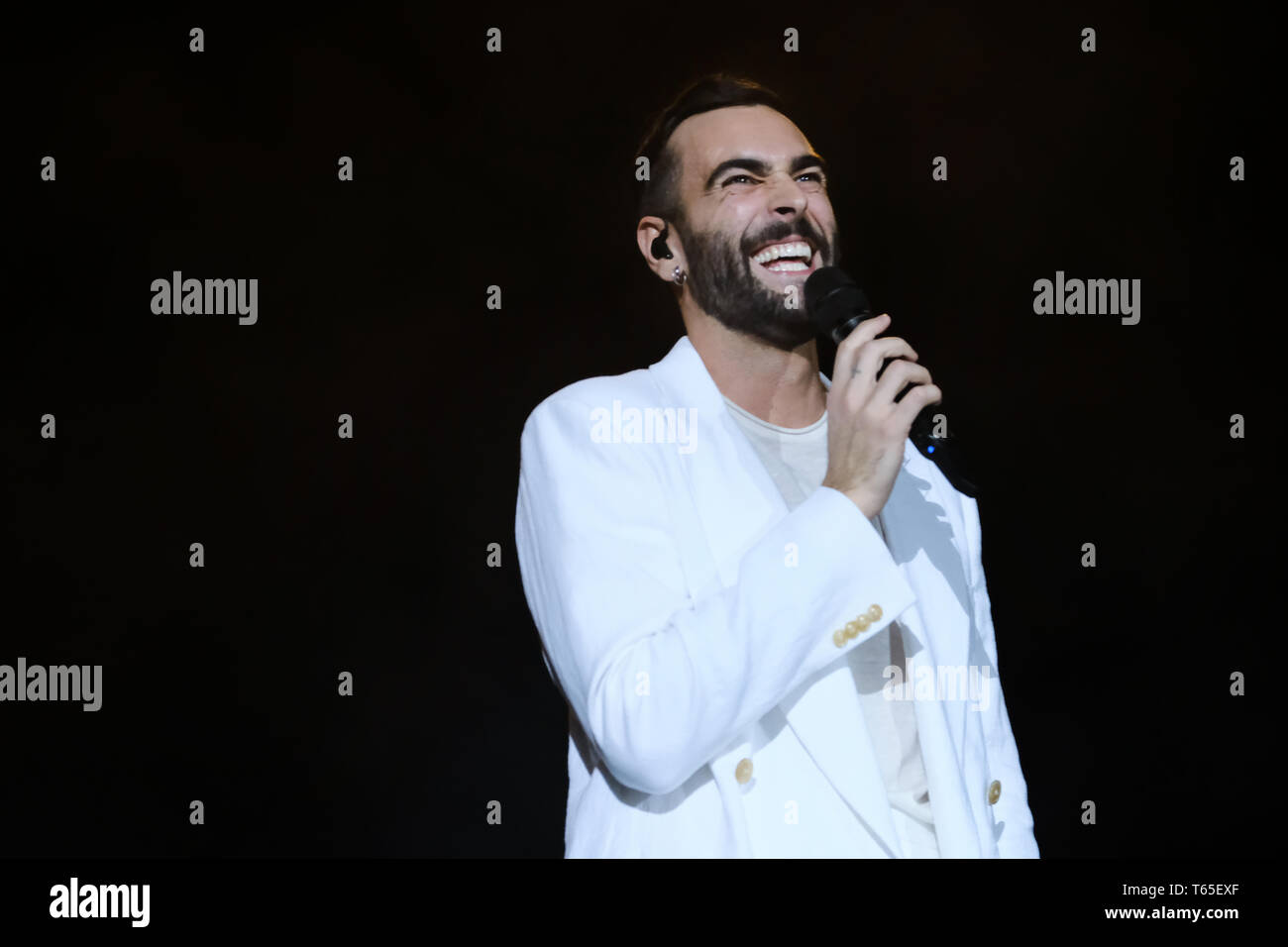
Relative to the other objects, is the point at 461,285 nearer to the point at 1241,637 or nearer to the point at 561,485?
the point at 561,485

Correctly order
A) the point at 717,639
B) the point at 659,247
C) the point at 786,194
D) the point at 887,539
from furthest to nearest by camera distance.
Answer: the point at 659,247 → the point at 786,194 → the point at 887,539 → the point at 717,639

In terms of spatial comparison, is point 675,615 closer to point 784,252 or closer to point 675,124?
point 784,252

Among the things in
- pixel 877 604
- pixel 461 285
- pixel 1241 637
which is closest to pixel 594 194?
pixel 461 285

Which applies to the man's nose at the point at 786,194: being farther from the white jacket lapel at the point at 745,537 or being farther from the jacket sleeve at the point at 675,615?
the jacket sleeve at the point at 675,615

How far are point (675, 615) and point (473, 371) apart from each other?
31.6 inches

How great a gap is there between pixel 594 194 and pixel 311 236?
576mm

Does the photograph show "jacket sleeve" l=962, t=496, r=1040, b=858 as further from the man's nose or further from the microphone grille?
the man's nose

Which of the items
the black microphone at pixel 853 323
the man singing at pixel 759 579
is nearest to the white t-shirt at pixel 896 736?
the man singing at pixel 759 579

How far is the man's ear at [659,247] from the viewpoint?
247cm

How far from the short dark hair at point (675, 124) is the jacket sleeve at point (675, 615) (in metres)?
0.61

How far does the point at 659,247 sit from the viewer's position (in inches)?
98.3

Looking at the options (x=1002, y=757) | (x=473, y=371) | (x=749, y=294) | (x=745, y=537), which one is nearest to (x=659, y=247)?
(x=749, y=294)

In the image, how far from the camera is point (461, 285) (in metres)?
2.61
